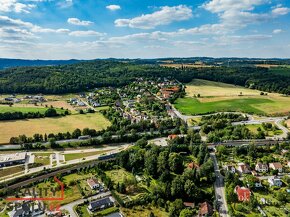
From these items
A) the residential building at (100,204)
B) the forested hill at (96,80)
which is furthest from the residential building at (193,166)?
the forested hill at (96,80)

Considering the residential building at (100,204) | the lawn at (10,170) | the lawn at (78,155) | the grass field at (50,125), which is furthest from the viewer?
the grass field at (50,125)

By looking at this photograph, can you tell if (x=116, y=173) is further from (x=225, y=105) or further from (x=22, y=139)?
(x=225, y=105)

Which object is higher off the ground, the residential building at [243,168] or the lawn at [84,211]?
the residential building at [243,168]

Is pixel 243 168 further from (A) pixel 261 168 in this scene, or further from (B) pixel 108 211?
(B) pixel 108 211

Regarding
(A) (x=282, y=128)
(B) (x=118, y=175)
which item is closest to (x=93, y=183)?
(B) (x=118, y=175)

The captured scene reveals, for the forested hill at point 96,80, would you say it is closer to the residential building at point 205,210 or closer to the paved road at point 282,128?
the paved road at point 282,128

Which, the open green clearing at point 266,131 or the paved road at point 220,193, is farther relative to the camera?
the open green clearing at point 266,131
